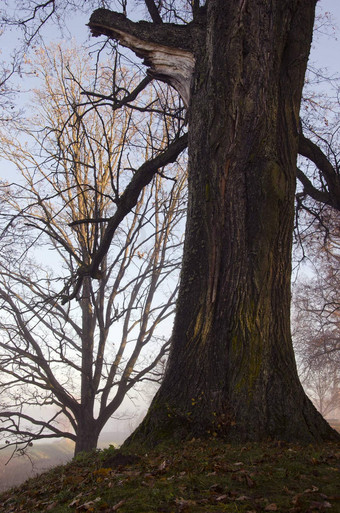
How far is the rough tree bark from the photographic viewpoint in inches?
136

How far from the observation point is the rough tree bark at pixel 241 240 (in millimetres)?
3451

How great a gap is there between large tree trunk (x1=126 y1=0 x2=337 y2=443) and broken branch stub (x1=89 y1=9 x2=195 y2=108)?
0.80ft

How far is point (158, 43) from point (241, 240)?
2.66 meters

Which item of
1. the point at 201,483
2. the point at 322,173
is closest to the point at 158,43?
the point at 322,173

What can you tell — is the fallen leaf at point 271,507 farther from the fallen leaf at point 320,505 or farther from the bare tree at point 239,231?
the bare tree at point 239,231

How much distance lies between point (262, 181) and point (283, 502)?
2.78 m

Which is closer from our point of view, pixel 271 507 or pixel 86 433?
pixel 271 507

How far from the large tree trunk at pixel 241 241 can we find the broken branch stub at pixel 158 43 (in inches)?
9.6

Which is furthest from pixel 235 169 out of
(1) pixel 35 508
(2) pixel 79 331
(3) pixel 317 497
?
(2) pixel 79 331

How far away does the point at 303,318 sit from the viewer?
19422 mm

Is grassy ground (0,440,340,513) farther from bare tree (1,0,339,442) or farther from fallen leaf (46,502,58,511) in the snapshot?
bare tree (1,0,339,442)

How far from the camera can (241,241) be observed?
386 cm

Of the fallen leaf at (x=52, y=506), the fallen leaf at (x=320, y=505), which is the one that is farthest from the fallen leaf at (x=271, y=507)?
the fallen leaf at (x=52, y=506)

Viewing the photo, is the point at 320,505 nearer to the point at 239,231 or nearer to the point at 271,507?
the point at 271,507
